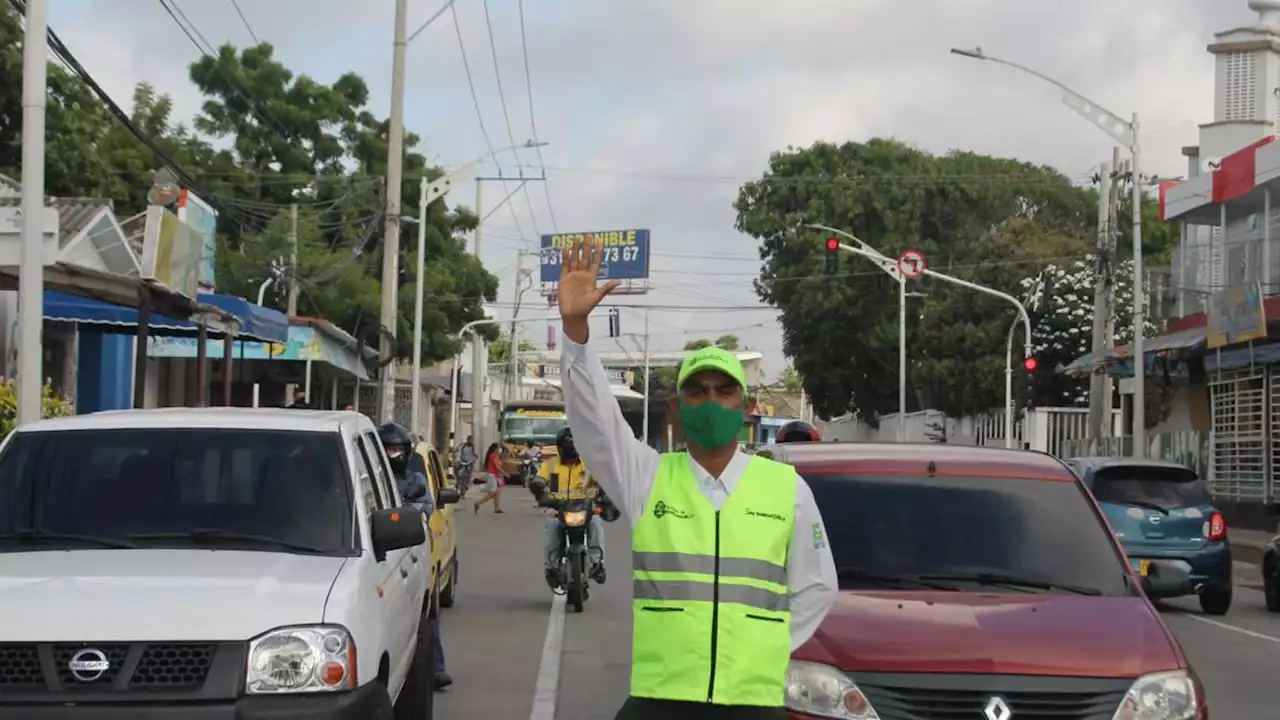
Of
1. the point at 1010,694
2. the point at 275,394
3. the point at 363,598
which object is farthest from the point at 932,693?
the point at 275,394

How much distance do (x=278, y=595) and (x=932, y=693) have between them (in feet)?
7.72

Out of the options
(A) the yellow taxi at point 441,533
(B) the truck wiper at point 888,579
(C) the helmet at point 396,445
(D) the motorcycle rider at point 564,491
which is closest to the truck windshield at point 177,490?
(B) the truck wiper at point 888,579

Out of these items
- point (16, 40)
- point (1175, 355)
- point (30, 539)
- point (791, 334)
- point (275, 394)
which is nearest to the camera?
point (30, 539)

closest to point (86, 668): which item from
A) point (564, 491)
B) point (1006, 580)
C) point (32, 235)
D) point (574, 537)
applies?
point (1006, 580)

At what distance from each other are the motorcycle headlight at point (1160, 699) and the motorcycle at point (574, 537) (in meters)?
9.87

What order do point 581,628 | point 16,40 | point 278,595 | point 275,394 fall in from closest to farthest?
point 278,595 < point 581,628 < point 16,40 < point 275,394

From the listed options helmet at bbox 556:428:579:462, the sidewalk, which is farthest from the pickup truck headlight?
the sidewalk

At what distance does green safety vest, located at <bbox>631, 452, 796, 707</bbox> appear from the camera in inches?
167

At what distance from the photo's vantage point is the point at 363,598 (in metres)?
6.53

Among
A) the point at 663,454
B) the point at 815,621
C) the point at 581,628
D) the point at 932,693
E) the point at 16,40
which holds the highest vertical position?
the point at 16,40

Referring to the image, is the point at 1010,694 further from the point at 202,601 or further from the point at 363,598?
the point at 202,601

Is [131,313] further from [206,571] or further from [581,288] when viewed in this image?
[581,288]

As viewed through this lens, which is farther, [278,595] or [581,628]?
[581,628]

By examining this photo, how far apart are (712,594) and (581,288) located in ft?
2.76
